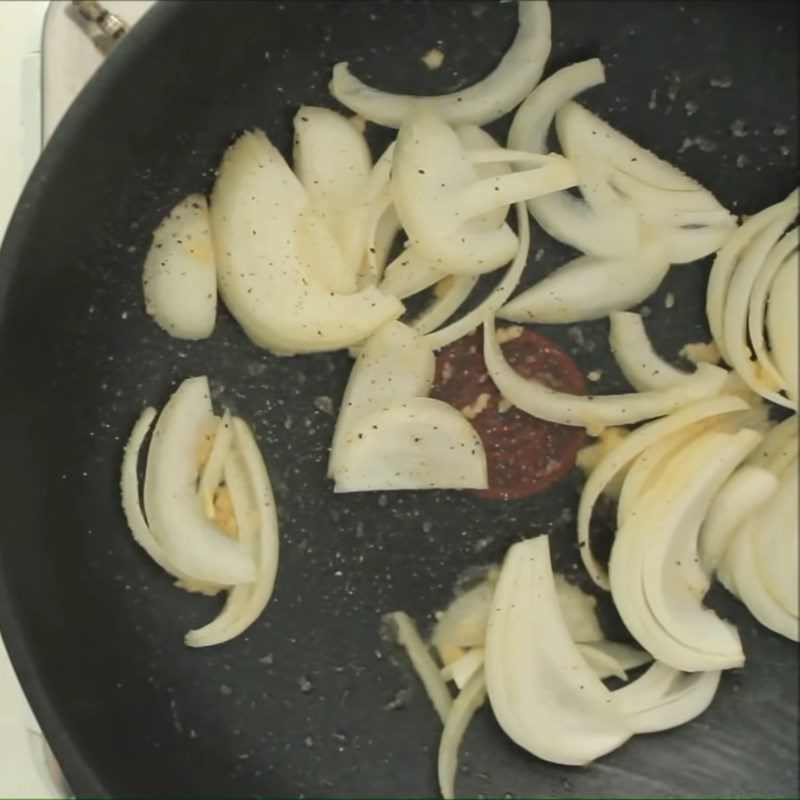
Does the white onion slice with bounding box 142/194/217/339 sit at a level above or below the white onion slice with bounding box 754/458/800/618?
above

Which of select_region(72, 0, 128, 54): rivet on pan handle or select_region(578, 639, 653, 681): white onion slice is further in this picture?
select_region(578, 639, 653, 681): white onion slice

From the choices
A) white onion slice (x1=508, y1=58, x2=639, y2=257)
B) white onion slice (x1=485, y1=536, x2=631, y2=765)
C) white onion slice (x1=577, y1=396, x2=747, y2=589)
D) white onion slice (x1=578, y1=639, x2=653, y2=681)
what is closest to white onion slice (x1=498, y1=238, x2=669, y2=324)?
white onion slice (x1=508, y1=58, x2=639, y2=257)

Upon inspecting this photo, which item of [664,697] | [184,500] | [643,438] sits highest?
[184,500]

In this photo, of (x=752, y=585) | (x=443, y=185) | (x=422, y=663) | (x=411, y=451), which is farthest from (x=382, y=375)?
(x=752, y=585)

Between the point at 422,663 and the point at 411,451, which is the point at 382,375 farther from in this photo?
the point at 422,663

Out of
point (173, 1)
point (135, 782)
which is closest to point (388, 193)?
point (173, 1)

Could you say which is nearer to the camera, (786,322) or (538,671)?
(786,322)

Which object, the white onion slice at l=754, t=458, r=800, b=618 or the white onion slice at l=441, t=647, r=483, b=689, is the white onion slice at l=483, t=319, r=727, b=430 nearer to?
the white onion slice at l=754, t=458, r=800, b=618

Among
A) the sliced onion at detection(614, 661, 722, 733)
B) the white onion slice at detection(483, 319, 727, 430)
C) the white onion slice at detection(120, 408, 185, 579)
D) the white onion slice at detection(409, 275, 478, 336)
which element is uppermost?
the white onion slice at detection(120, 408, 185, 579)
